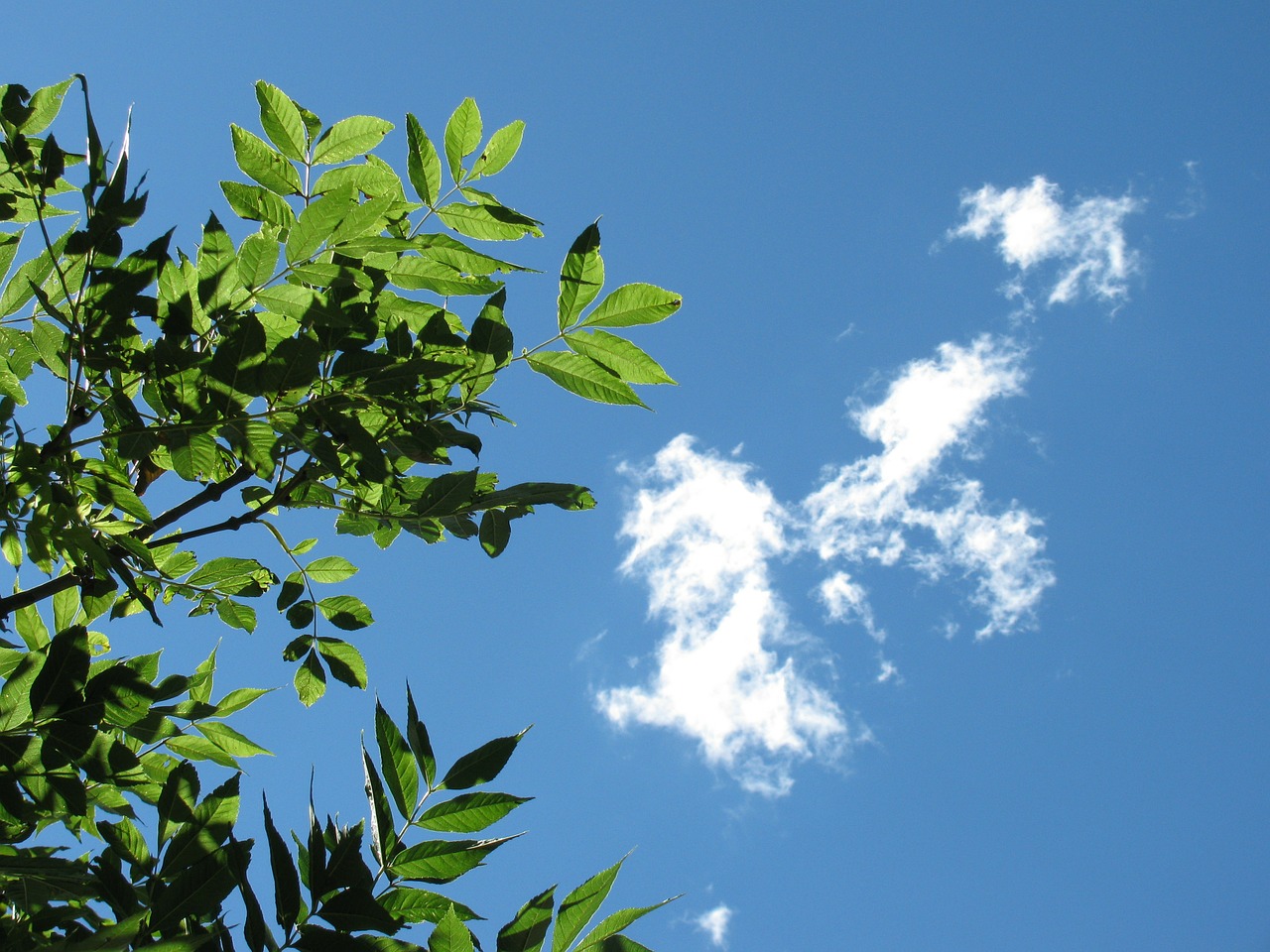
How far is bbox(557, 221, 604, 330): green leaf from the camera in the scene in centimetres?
179

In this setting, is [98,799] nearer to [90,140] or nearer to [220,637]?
[220,637]

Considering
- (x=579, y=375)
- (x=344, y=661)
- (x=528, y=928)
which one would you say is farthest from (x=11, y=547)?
(x=528, y=928)

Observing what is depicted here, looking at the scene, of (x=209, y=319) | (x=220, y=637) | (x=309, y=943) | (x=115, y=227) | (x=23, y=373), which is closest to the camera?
(x=309, y=943)

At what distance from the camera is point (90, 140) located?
1.37 meters

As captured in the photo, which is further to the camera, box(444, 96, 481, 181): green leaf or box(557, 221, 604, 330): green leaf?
box(444, 96, 481, 181): green leaf

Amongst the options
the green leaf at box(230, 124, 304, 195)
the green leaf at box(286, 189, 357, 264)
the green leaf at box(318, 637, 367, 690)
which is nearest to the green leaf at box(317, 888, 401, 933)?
the green leaf at box(318, 637, 367, 690)

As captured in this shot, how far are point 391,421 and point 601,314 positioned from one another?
0.49 meters

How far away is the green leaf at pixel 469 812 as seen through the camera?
4.71 feet

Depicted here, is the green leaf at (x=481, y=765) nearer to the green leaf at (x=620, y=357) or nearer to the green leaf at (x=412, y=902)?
the green leaf at (x=412, y=902)

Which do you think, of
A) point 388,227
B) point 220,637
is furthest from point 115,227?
point 220,637

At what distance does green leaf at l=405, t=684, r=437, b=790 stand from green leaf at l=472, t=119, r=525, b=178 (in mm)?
1223

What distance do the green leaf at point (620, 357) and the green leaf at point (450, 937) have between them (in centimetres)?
105

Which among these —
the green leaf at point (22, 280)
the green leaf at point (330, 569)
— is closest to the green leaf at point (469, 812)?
the green leaf at point (330, 569)

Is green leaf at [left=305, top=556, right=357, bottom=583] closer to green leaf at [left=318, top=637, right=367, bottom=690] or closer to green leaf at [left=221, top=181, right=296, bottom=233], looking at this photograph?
green leaf at [left=318, top=637, right=367, bottom=690]
